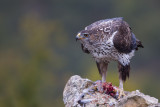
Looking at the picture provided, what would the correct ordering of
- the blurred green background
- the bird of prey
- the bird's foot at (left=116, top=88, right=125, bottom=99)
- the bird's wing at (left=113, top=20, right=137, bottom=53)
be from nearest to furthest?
the bird's foot at (left=116, top=88, right=125, bottom=99) → the bird of prey → the bird's wing at (left=113, top=20, right=137, bottom=53) → the blurred green background

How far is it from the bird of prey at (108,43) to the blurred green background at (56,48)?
418 inches

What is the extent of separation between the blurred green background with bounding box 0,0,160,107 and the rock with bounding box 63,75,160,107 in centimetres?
1133

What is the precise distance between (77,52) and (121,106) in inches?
1459

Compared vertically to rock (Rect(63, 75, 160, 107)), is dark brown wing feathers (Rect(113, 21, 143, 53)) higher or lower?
higher

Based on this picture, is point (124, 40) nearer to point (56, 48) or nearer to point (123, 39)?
point (123, 39)

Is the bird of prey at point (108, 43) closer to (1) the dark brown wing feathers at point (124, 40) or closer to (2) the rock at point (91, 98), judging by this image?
(1) the dark brown wing feathers at point (124, 40)

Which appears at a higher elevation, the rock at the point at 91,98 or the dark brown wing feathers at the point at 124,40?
the dark brown wing feathers at the point at 124,40

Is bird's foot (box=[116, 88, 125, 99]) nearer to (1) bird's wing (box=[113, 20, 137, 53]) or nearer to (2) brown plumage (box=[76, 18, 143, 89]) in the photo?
(2) brown plumage (box=[76, 18, 143, 89])

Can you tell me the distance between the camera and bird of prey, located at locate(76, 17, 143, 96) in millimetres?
9781

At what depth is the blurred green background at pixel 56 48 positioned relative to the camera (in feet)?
86.2

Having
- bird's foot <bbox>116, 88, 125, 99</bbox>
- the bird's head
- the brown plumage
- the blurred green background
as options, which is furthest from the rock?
the blurred green background

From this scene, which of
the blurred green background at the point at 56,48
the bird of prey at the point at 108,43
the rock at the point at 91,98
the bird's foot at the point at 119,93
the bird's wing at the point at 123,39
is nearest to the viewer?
the rock at the point at 91,98

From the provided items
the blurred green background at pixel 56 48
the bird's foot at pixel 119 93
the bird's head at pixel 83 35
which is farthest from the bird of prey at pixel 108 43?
the blurred green background at pixel 56 48

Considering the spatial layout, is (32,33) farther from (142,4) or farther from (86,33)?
(142,4)
